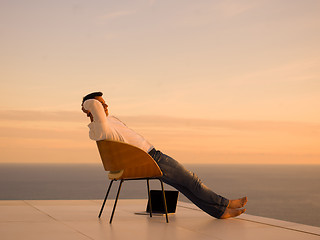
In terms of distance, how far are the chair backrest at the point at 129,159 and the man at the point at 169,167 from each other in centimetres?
8


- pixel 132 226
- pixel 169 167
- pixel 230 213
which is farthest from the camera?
pixel 230 213

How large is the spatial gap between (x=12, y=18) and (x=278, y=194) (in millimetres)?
66181

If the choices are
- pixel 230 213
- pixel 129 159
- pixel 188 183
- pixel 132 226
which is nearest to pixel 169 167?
pixel 188 183

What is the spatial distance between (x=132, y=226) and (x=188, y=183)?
573 mm

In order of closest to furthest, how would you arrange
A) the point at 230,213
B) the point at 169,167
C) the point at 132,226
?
the point at 132,226 < the point at 169,167 < the point at 230,213

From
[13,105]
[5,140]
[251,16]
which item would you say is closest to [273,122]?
[5,140]

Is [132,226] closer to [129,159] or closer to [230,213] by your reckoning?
[129,159]

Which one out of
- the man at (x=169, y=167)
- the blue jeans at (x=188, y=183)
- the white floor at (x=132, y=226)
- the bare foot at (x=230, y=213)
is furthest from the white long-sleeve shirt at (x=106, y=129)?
the bare foot at (x=230, y=213)

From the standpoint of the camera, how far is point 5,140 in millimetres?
58125

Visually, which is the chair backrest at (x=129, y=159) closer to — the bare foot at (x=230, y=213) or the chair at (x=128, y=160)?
the chair at (x=128, y=160)

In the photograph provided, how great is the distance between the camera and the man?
394cm

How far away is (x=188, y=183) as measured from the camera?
4.16 meters

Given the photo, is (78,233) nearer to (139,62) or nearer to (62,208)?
(62,208)

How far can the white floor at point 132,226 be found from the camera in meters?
3.45
